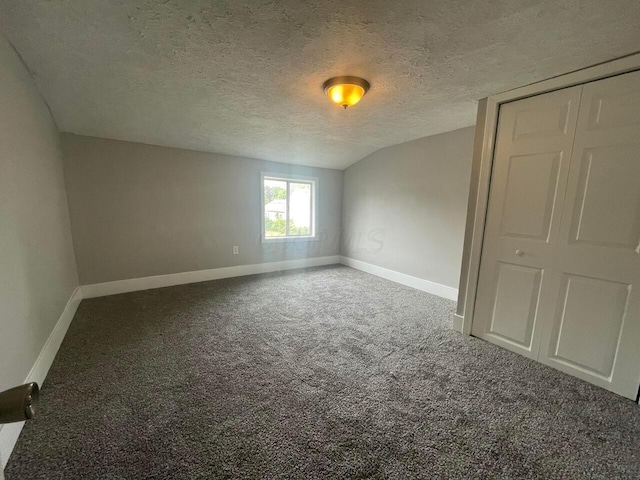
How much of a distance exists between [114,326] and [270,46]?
2.74m

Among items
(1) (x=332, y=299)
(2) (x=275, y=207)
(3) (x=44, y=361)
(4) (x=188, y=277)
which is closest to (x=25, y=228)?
(3) (x=44, y=361)

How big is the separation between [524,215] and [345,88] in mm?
1739

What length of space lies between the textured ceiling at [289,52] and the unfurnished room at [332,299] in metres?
0.02

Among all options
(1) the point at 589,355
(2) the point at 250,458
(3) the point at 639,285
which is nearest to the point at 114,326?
(2) the point at 250,458

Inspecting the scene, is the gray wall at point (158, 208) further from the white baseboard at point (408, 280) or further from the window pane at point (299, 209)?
the white baseboard at point (408, 280)

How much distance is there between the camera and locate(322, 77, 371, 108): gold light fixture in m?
1.96

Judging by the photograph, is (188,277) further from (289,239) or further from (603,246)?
(603,246)

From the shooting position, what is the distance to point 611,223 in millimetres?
1642

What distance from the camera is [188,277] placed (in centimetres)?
374

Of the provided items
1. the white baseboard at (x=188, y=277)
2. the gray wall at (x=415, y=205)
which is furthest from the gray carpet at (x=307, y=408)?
the gray wall at (x=415, y=205)

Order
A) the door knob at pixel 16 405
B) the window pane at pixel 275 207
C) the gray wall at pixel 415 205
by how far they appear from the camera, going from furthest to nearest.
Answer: the window pane at pixel 275 207 → the gray wall at pixel 415 205 → the door knob at pixel 16 405

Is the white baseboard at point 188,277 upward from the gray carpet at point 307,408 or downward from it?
upward

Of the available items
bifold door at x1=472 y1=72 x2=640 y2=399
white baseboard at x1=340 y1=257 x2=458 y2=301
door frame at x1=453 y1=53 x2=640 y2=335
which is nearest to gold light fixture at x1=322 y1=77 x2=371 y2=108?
door frame at x1=453 y1=53 x2=640 y2=335

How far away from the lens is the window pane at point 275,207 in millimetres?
4395
